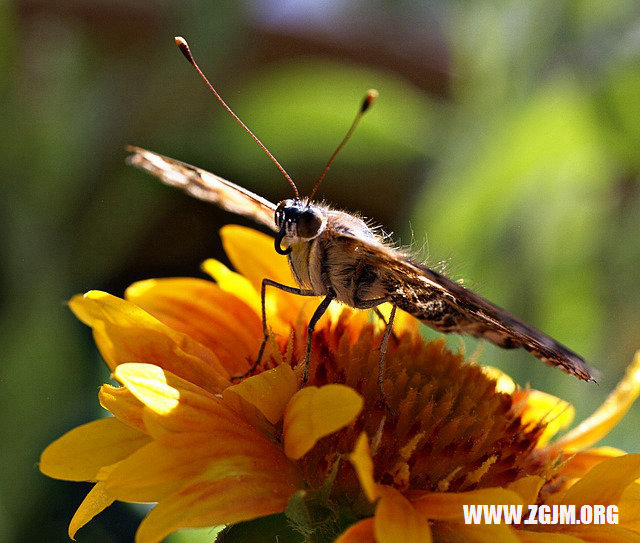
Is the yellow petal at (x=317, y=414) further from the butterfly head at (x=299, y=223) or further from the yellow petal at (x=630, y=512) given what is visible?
the yellow petal at (x=630, y=512)

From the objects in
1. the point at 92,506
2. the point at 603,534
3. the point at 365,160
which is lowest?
the point at 92,506

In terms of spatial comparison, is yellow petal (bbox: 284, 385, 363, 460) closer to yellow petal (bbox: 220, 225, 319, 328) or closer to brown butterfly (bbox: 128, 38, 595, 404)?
brown butterfly (bbox: 128, 38, 595, 404)

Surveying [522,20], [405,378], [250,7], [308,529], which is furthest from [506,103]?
[308,529]

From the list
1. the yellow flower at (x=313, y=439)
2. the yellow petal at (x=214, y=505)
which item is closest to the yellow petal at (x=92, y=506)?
the yellow flower at (x=313, y=439)

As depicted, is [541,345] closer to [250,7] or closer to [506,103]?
[506,103]

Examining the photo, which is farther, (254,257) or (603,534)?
(254,257)

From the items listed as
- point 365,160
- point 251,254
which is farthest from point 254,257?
point 365,160

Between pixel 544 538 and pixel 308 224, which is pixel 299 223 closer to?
pixel 308 224
